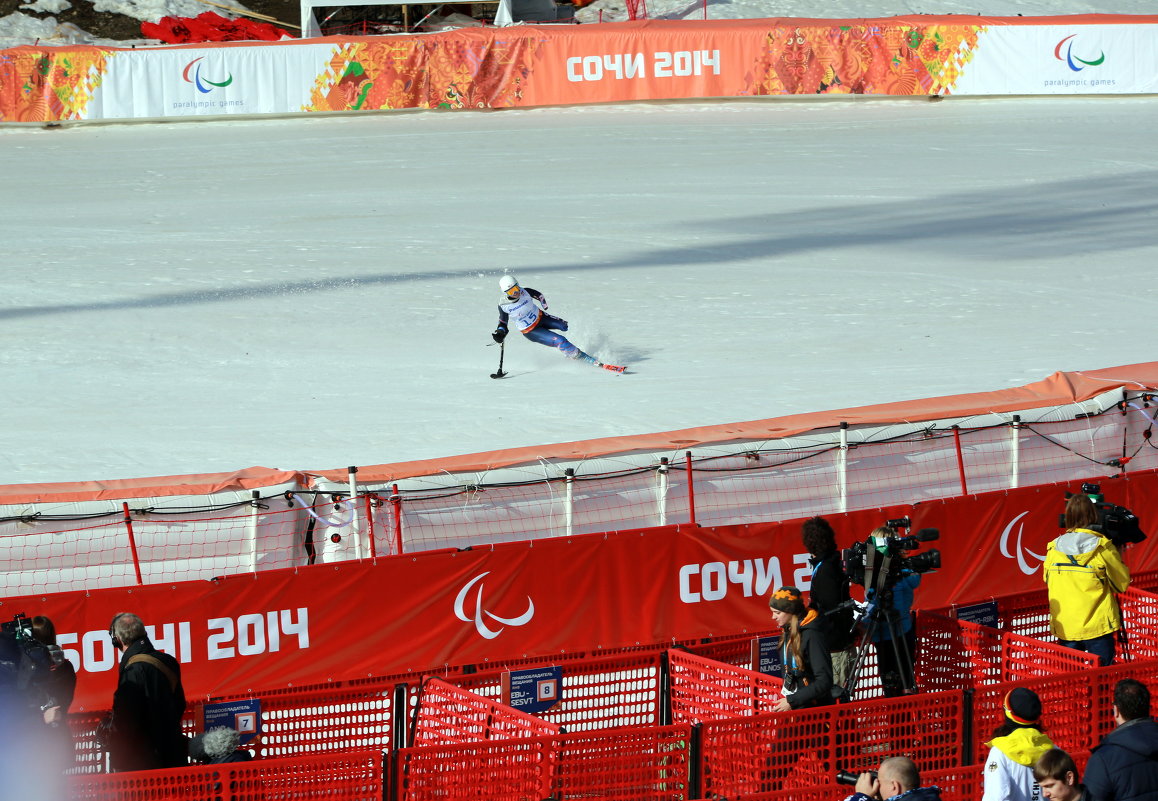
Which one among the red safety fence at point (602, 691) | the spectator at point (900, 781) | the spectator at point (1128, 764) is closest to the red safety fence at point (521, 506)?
the red safety fence at point (602, 691)

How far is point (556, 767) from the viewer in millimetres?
6219

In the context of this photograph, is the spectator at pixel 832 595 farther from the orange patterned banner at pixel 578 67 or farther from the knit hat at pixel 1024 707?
the orange patterned banner at pixel 578 67

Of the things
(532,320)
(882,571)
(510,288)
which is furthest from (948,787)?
(532,320)

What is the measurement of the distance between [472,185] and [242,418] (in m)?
10.6

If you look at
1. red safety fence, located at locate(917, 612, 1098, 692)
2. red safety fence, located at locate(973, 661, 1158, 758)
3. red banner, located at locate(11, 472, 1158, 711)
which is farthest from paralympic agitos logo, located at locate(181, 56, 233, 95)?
red safety fence, located at locate(973, 661, 1158, 758)

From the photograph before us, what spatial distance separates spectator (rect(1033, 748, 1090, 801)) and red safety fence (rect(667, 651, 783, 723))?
1941 millimetres

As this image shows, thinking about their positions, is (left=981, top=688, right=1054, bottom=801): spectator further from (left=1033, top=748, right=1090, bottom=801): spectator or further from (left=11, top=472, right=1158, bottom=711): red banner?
(left=11, top=472, right=1158, bottom=711): red banner

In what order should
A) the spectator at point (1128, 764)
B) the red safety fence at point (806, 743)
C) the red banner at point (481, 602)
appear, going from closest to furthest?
the spectator at point (1128, 764), the red safety fence at point (806, 743), the red banner at point (481, 602)

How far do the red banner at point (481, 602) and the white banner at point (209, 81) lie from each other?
69.9ft

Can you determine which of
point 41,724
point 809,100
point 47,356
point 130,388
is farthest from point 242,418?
point 809,100

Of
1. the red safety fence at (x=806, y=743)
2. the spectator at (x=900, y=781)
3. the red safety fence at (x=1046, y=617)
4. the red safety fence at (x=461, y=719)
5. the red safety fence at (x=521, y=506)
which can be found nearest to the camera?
the spectator at (x=900, y=781)

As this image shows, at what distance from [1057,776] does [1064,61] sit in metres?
24.9

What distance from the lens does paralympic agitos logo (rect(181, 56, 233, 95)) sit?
28859mm

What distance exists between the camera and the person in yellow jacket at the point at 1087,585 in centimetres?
785
